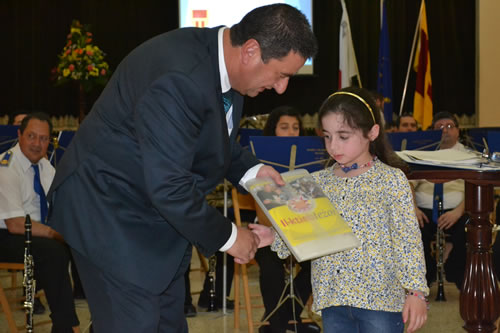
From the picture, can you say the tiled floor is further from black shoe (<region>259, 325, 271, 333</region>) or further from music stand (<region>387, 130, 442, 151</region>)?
music stand (<region>387, 130, 442, 151</region>)

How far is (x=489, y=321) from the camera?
2746 millimetres

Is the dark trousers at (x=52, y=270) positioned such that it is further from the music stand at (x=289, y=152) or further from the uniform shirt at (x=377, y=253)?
the uniform shirt at (x=377, y=253)

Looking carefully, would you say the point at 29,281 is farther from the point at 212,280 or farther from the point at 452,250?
the point at 452,250

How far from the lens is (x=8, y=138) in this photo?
15.5 ft

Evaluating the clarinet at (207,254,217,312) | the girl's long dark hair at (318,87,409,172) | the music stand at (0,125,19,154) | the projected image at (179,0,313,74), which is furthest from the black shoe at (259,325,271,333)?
the projected image at (179,0,313,74)

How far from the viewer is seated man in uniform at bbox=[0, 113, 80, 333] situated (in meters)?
3.78

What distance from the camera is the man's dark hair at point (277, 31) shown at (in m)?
1.85

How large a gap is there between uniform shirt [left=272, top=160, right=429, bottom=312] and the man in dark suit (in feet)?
1.22

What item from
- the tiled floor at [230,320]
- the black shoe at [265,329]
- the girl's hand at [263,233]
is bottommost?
the tiled floor at [230,320]

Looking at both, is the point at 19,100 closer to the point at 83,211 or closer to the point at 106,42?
the point at 106,42

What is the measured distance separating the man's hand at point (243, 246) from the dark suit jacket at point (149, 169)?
0.07 metres

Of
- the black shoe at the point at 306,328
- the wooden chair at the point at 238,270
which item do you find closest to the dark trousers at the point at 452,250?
the black shoe at the point at 306,328

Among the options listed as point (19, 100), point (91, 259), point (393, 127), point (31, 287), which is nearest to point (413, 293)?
point (91, 259)

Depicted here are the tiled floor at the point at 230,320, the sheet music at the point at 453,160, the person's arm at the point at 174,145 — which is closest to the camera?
the person's arm at the point at 174,145
